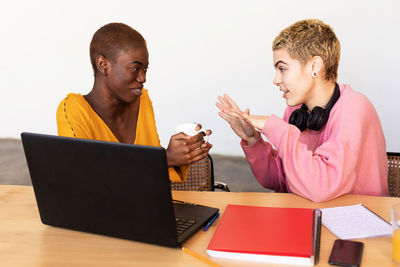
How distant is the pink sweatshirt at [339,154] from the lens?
1.37m

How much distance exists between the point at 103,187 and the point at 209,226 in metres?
0.33

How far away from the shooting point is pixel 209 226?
1.17 m

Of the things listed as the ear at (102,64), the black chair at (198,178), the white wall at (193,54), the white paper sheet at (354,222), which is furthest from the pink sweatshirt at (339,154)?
the white wall at (193,54)

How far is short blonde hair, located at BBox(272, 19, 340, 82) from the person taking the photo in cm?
159

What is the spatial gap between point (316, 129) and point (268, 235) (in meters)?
0.68

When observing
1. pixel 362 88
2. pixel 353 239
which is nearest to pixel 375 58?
pixel 362 88

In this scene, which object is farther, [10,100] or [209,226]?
[10,100]

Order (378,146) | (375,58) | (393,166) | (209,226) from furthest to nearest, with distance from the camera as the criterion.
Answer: (375,58) → (393,166) → (378,146) → (209,226)

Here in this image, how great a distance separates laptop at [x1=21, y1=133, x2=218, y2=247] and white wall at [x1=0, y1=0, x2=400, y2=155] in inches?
97.9

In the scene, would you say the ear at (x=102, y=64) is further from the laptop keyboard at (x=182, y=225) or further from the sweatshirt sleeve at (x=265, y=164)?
the laptop keyboard at (x=182, y=225)

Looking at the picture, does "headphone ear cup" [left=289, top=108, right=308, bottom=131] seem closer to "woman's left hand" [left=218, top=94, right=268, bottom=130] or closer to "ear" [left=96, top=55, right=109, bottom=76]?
"woman's left hand" [left=218, top=94, right=268, bottom=130]

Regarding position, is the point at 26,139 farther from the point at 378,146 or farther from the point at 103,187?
the point at 378,146

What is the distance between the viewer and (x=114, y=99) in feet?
5.58

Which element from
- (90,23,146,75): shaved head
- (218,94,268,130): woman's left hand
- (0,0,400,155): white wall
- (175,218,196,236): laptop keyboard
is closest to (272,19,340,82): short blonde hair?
(218,94,268,130): woman's left hand
